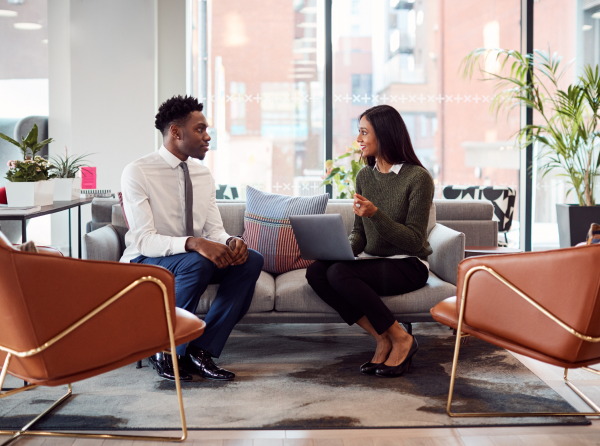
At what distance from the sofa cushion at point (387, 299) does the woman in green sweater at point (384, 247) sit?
0.04 m

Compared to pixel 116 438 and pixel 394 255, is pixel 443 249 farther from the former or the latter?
pixel 116 438

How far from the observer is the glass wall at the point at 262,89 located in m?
5.12

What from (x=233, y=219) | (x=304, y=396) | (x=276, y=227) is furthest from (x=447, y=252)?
(x=233, y=219)

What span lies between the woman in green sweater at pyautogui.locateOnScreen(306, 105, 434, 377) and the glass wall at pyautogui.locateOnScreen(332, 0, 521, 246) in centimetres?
264

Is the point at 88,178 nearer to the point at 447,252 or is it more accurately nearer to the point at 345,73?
the point at 447,252

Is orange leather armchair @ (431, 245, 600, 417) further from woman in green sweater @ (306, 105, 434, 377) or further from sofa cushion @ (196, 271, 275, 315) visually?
sofa cushion @ (196, 271, 275, 315)

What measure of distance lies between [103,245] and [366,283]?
1.23 m

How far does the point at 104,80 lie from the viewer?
439 cm

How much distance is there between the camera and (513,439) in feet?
5.91

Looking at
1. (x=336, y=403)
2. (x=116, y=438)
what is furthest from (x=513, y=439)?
(x=116, y=438)

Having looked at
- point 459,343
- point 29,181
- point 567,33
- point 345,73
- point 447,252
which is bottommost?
point 459,343

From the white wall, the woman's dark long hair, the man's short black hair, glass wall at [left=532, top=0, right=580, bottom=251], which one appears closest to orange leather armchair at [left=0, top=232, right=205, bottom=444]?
the man's short black hair

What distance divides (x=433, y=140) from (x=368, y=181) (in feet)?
9.30

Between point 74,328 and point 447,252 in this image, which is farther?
point 447,252
